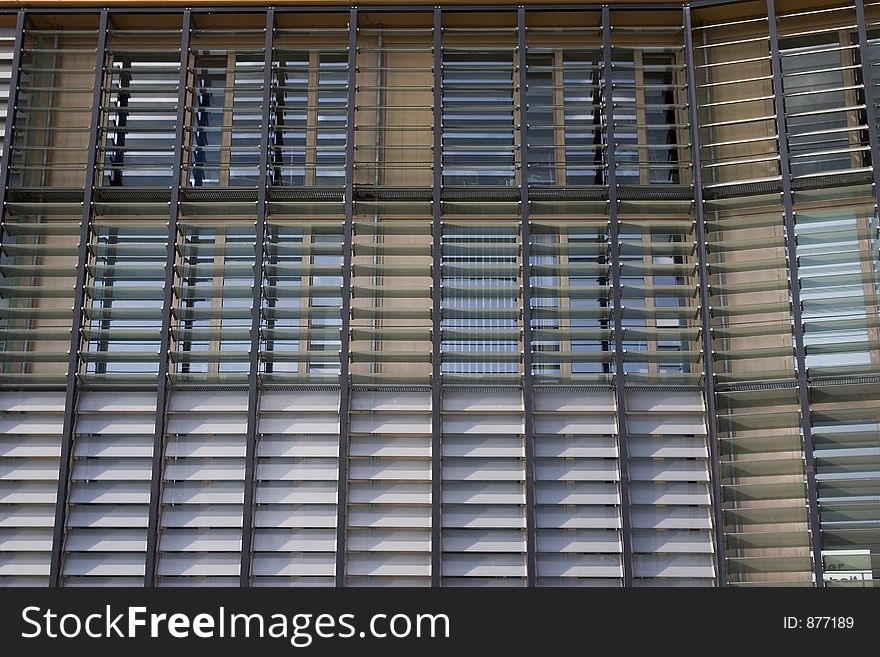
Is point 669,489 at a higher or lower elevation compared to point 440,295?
lower

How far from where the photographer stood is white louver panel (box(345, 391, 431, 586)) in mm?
12320

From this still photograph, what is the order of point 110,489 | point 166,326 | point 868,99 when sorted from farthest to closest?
point 868,99 < point 166,326 < point 110,489

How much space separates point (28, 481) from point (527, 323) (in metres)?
6.14

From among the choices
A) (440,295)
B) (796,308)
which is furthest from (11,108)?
(796,308)

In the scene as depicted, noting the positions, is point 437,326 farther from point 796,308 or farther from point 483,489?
point 796,308

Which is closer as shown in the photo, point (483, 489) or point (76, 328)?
point (483, 489)

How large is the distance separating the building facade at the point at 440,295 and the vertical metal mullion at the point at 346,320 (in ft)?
0.12

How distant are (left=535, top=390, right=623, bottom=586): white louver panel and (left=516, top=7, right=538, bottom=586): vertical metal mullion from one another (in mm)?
160

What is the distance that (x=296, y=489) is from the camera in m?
12.5

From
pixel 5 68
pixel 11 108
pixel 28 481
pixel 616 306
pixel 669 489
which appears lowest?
pixel 669 489

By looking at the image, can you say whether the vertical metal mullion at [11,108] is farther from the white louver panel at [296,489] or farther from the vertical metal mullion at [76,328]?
the white louver panel at [296,489]

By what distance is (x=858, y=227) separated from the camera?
13.0 meters

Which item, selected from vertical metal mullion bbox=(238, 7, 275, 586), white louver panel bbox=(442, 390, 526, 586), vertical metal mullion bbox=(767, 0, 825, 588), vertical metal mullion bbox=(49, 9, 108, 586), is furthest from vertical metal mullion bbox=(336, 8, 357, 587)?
vertical metal mullion bbox=(767, 0, 825, 588)
